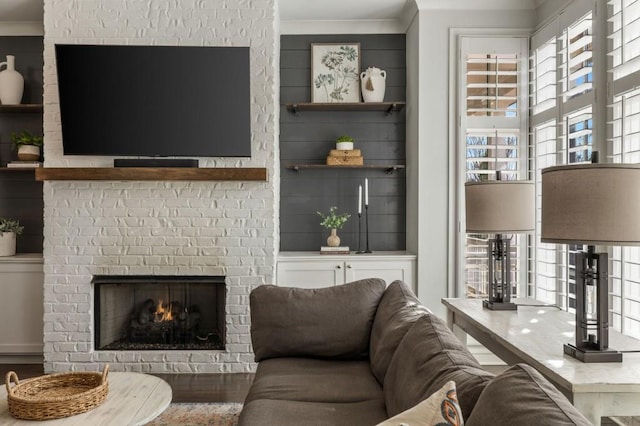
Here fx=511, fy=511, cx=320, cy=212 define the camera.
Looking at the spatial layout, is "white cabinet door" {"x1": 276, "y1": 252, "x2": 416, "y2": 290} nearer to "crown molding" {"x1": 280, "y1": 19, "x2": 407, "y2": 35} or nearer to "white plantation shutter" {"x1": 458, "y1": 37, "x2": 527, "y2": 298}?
"white plantation shutter" {"x1": 458, "y1": 37, "x2": 527, "y2": 298}

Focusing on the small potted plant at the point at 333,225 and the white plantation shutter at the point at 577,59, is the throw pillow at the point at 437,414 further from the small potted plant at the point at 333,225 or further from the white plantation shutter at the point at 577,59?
the small potted plant at the point at 333,225

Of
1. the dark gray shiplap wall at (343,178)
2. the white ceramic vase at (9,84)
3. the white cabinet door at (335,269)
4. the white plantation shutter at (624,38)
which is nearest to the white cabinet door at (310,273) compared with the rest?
the white cabinet door at (335,269)

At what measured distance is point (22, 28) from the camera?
4.50 m

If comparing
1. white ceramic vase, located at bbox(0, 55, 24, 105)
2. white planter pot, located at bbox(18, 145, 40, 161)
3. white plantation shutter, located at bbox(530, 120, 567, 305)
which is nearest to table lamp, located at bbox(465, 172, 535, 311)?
white plantation shutter, located at bbox(530, 120, 567, 305)

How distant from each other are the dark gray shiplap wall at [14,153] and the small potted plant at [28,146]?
0.79 feet

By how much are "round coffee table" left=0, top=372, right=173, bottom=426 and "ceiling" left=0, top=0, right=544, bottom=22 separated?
312cm

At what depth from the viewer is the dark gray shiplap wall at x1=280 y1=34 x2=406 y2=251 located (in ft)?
15.3

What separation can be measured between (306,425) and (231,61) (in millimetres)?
2879

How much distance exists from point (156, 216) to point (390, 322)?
2384mm

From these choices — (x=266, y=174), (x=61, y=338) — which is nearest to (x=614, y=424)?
(x=266, y=174)

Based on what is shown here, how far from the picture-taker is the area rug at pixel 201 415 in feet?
9.94

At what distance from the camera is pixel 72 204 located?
400 centimetres

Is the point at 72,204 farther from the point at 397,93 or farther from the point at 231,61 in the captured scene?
the point at 397,93

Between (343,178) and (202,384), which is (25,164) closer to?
Result: (202,384)
